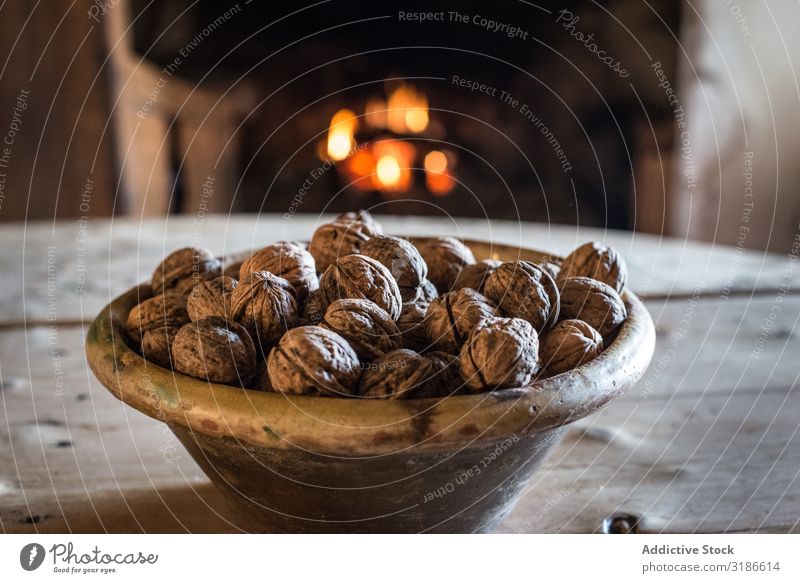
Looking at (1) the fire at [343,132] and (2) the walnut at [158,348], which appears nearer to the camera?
(2) the walnut at [158,348]

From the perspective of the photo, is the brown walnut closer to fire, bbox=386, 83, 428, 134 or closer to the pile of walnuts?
the pile of walnuts

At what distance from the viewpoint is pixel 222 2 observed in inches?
104

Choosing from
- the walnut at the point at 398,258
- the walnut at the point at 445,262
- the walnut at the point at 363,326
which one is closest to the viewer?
the walnut at the point at 363,326

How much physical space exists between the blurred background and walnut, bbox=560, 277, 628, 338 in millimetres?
1585

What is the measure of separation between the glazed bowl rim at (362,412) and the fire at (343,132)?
217cm

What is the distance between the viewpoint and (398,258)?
2.51 feet

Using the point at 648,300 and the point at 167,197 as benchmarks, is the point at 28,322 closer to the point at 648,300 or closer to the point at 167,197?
the point at 648,300

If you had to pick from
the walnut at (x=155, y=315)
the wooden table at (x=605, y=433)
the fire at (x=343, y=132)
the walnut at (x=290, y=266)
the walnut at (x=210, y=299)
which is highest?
the fire at (x=343, y=132)

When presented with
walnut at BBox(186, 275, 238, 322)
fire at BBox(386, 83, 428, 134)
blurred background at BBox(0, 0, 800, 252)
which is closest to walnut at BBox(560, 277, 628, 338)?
walnut at BBox(186, 275, 238, 322)

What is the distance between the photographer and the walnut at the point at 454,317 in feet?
2.23

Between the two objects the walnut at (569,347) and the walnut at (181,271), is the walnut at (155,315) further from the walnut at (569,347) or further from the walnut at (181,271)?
the walnut at (569,347)

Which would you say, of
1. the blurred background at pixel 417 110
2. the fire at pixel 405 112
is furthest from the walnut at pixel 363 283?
the fire at pixel 405 112

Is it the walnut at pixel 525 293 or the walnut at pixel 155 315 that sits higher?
the walnut at pixel 525 293

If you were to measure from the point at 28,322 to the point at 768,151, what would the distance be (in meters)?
2.24
